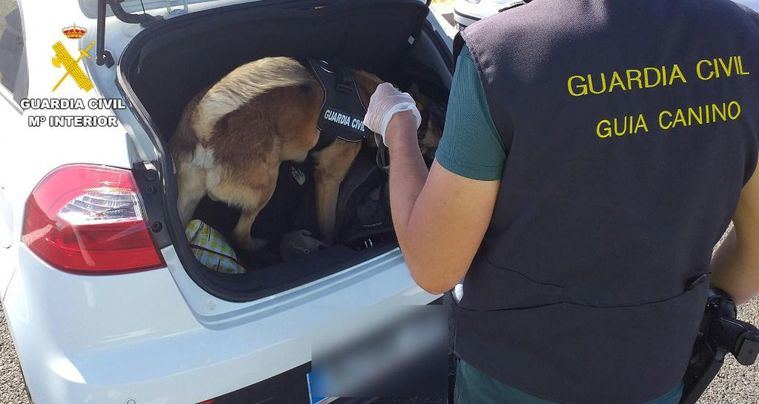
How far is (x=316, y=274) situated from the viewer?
183 cm

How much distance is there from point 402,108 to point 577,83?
18.9 inches

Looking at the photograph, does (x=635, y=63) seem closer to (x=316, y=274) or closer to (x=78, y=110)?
(x=316, y=274)

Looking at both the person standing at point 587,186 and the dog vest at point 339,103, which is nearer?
the person standing at point 587,186

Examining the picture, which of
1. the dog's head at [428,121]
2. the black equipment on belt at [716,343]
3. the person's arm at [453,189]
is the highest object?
the person's arm at [453,189]

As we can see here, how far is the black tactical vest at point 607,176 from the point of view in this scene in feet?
2.94

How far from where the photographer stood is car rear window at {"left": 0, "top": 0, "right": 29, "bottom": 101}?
1867mm

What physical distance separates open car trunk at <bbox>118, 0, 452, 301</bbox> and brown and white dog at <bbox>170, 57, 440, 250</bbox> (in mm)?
95

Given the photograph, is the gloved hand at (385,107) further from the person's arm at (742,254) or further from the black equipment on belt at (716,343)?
the black equipment on belt at (716,343)

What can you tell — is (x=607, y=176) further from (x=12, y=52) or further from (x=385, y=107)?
(x=12, y=52)

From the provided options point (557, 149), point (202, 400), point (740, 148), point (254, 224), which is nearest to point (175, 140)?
point (254, 224)

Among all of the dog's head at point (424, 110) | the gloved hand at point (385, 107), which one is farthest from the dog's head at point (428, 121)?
the gloved hand at point (385, 107)

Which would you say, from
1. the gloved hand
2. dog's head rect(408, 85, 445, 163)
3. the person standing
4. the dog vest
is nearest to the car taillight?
the gloved hand

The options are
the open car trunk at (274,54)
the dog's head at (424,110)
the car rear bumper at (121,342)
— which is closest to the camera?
the car rear bumper at (121,342)

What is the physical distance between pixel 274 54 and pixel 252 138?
0.38 meters
